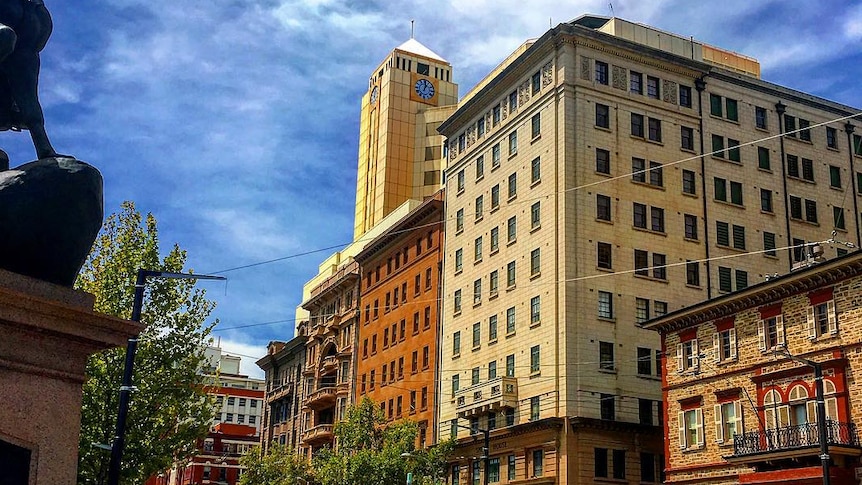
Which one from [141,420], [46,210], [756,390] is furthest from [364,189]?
[46,210]

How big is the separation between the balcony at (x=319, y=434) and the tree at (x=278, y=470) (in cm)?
470

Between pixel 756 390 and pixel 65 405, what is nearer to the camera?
pixel 65 405

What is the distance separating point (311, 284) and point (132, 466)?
85.5 meters

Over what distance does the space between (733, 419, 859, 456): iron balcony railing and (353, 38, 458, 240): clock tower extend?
75073mm

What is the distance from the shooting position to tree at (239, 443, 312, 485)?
78.1m

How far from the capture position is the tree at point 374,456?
2299 inches

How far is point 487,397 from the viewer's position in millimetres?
62375

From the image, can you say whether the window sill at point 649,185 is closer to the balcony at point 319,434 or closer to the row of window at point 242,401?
the balcony at point 319,434

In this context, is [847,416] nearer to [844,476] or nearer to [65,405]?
[844,476]

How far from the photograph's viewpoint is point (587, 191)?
6016 centimetres

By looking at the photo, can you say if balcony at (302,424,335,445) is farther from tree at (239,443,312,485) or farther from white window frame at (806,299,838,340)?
white window frame at (806,299,838,340)

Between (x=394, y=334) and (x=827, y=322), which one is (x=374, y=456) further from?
(x=827, y=322)

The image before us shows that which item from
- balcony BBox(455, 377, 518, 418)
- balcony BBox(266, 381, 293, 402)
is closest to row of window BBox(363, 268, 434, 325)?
balcony BBox(455, 377, 518, 418)

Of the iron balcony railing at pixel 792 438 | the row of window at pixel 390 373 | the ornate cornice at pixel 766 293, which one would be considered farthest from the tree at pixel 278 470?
the iron balcony railing at pixel 792 438
